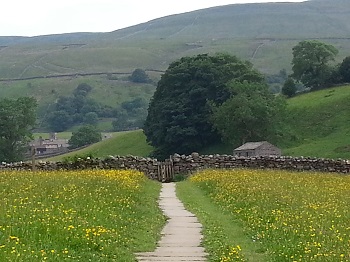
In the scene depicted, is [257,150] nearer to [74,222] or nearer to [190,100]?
[190,100]

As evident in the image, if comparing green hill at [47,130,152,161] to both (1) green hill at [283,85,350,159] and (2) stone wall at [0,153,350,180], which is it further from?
(2) stone wall at [0,153,350,180]

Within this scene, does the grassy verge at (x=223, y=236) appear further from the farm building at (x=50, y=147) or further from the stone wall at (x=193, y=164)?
the farm building at (x=50, y=147)

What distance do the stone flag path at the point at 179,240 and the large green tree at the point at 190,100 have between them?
2589 inches

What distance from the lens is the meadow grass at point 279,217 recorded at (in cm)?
1462

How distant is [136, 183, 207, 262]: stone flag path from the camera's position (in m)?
14.6

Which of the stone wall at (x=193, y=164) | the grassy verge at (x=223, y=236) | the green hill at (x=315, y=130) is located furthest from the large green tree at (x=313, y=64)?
the grassy verge at (x=223, y=236)

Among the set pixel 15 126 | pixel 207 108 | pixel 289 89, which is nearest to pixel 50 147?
pixel 15 126

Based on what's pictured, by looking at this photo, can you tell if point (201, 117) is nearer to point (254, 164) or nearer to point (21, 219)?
point (254, 164)

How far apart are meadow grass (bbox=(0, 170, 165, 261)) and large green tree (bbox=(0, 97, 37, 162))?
257 feet

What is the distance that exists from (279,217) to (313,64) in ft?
318

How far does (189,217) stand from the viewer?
21.7 m

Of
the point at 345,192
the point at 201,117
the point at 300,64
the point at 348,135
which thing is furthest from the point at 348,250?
the point at 300,64

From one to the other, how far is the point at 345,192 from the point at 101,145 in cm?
9058

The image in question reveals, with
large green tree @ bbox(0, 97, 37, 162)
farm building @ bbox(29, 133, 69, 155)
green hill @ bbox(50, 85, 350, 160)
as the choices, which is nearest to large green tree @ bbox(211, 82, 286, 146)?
green hill @ bbox(50, 85, 350, 160)
